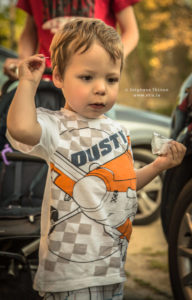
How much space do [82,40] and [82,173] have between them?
416mm

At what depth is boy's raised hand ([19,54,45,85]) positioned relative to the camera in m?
1.32

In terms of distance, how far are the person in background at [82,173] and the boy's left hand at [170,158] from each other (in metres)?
0.17

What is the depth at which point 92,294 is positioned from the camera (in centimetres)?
137

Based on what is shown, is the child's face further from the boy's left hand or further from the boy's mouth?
the boy's left hand

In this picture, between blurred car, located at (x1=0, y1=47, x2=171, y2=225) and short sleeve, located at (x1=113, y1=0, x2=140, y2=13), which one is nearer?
short sleeve, located at (x1=113, y1=0, x2=140, y2=13)

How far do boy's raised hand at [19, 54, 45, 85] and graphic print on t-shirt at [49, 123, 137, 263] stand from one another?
202mm

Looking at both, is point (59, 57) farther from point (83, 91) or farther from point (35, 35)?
point (35, 35)

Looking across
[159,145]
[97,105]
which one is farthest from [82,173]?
[159,145]

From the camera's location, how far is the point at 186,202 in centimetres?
200

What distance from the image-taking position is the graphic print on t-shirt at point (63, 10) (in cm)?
205

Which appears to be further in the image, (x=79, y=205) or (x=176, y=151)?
(x=176, y=151)

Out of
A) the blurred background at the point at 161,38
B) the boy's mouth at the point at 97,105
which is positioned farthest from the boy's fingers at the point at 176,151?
the blurred background at the point at 161,38

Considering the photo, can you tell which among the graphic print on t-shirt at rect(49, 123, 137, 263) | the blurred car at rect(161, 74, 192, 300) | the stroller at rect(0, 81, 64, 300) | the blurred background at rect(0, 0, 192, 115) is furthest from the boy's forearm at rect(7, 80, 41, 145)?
the blurred background at rect(0, 0, 192, 115)

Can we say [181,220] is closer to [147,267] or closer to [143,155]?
[147,267]
